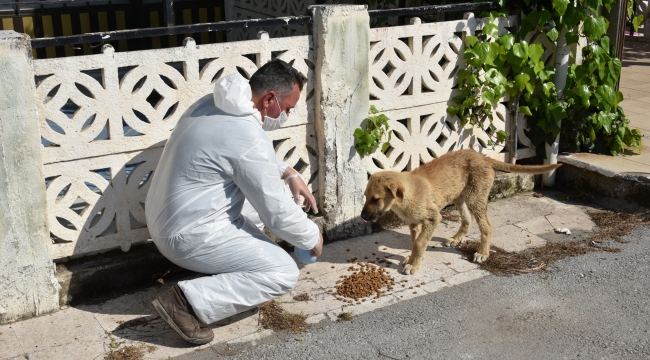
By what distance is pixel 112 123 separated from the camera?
503cm

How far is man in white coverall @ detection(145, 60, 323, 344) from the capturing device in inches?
176

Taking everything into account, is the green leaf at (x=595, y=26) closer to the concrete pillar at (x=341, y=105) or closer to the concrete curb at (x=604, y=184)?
the concrete curb at (x=604, y=184)

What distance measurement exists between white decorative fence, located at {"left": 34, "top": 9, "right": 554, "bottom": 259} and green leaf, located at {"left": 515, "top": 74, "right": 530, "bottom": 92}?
66cm

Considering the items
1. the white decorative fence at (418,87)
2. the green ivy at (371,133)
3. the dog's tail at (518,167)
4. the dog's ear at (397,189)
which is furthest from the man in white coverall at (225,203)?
the dog's tail at (518,167)

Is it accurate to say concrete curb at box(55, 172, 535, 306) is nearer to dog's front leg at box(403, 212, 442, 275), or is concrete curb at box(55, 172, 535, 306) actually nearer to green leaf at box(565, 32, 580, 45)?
dog's front leg at box(403, 212, 442, 275)

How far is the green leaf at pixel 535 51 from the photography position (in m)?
6.55

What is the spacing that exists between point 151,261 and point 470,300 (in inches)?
89.9

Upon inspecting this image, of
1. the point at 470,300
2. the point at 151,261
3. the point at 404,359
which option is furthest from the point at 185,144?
the point at 470,300

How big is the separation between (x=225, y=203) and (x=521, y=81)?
10.5ft

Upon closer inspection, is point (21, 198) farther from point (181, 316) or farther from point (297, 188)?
point (297, 188)

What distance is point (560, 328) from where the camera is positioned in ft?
15.9

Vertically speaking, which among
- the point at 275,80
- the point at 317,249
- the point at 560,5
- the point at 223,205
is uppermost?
the point at 560,5

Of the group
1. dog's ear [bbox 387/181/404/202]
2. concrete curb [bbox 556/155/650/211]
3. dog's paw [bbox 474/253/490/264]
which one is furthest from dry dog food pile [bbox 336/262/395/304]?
concrete curb [bbox 556/155/650/211]

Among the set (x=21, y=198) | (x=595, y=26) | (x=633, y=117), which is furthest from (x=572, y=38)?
(x=21, y=198)
